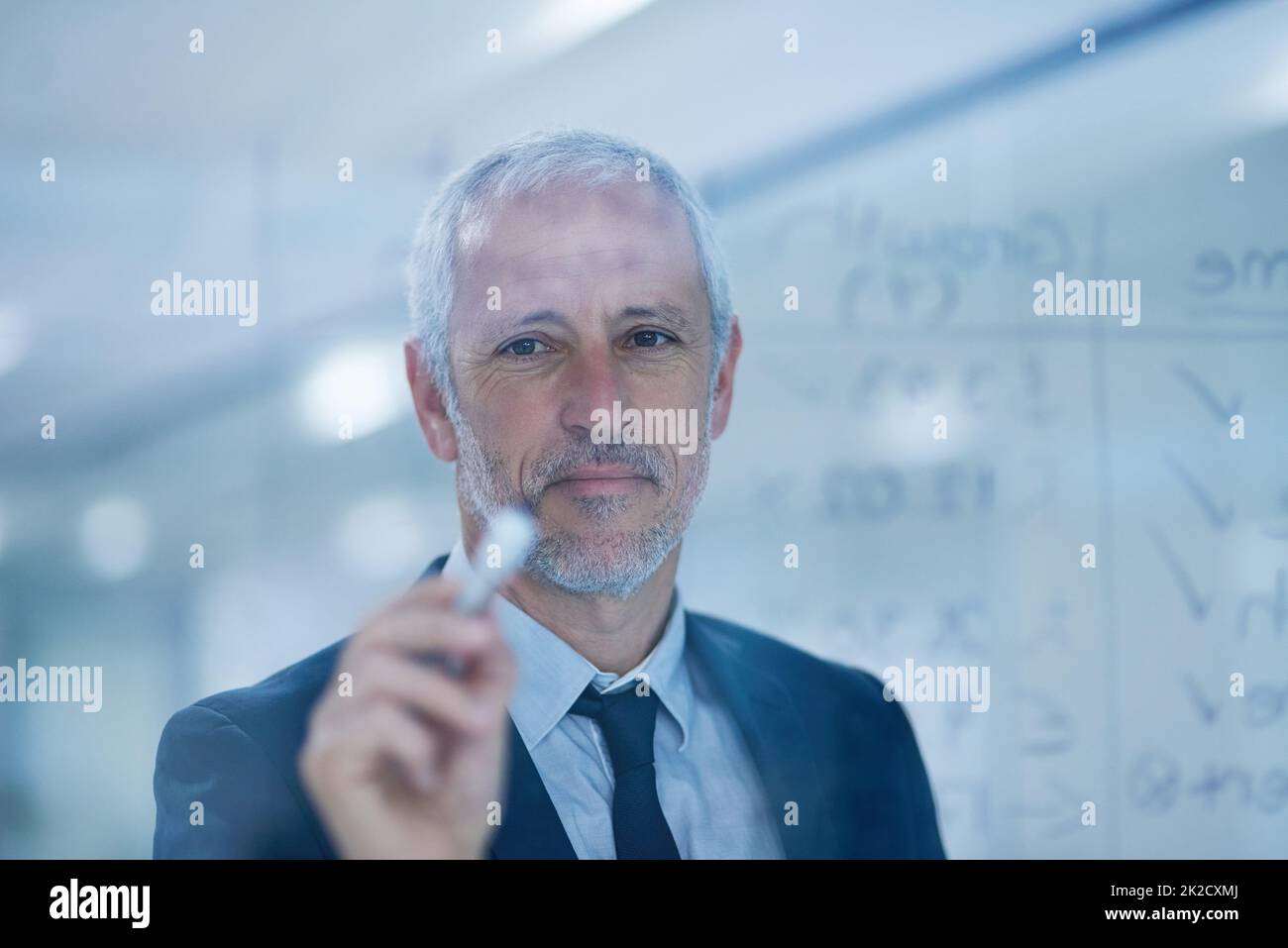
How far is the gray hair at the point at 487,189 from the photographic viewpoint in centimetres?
149

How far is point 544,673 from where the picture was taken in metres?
1.48

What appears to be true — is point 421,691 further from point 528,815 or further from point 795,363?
point 795,363

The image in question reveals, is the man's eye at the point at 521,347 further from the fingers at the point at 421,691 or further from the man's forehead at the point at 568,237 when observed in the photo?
the fingers at the point at 421,691

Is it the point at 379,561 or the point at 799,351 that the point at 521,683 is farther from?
the point at 799,351

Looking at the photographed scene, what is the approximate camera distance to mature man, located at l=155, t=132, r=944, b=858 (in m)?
1.46

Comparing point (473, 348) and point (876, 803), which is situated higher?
point (473, 348)

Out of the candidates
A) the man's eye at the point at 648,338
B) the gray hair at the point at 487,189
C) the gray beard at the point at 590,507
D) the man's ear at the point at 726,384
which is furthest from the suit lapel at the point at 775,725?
the gray hair at the point at 487,189

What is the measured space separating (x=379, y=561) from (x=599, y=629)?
34 cm

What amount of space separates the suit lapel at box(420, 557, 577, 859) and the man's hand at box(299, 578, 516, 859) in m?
0.02

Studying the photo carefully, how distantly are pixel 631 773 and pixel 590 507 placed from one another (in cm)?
39

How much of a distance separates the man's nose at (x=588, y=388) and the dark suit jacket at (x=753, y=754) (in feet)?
0.97

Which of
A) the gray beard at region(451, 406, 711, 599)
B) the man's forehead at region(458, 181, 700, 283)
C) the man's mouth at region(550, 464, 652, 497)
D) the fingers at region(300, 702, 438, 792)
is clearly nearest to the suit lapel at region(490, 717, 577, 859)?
the fingers at region(300, 702, 438, 792)

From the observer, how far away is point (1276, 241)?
64.6 inches
